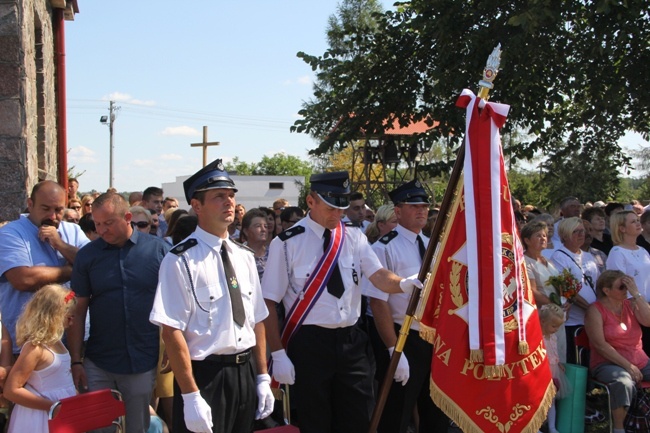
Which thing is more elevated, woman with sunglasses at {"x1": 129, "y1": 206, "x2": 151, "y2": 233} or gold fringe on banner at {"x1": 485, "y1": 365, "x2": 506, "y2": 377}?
woman with sunglasses at {"x1": 129, "y1": 206, "x2": 151, "y2": 233}

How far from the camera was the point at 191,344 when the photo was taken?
3.74 metres

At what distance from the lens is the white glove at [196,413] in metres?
3.54

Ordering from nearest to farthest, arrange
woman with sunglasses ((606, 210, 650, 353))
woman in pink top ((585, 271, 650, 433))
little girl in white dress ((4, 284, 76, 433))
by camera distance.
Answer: little girl in white dress ((4, 284, 76, 433)) → woman in pink top ((585, 271, 650, 433)) → woman with sunglasses ((606, 210, 650, 353))

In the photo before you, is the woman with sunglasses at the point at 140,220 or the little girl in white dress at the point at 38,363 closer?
the little girl in white dress at the point at 38,363

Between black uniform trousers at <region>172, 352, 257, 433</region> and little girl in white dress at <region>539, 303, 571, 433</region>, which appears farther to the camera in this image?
little girl in white dress at <region>539, 303, 571, 433</region>

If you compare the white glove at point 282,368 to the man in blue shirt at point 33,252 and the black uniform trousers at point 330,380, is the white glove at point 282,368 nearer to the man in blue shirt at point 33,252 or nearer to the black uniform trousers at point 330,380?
the black uniform trousers at point 330,380

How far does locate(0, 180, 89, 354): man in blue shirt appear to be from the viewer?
15.4ft

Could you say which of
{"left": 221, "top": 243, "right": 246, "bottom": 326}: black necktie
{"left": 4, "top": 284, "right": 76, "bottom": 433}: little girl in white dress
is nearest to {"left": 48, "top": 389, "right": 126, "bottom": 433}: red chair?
{"left": 4, "top": 284, "right": 76, "bottom": 433}: little girl in white dress

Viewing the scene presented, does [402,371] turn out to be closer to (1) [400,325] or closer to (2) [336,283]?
(1) [400,325]

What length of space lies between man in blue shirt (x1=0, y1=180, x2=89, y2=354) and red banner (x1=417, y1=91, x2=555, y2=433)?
254 centimetres

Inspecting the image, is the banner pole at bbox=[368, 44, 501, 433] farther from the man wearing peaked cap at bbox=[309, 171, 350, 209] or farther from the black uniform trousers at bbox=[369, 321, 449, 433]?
the black uniform trousers at bbox=[369, 321, 449, 433]

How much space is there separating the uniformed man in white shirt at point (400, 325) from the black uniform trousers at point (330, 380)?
449 millimetres

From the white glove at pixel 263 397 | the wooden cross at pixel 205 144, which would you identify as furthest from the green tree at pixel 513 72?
the wooden cross at pixel 205 144

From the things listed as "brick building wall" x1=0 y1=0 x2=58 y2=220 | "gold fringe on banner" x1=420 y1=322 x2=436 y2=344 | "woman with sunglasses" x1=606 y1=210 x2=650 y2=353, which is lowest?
"gold fringe on banner" x1=420 y1=322 x2=436 y2=344
